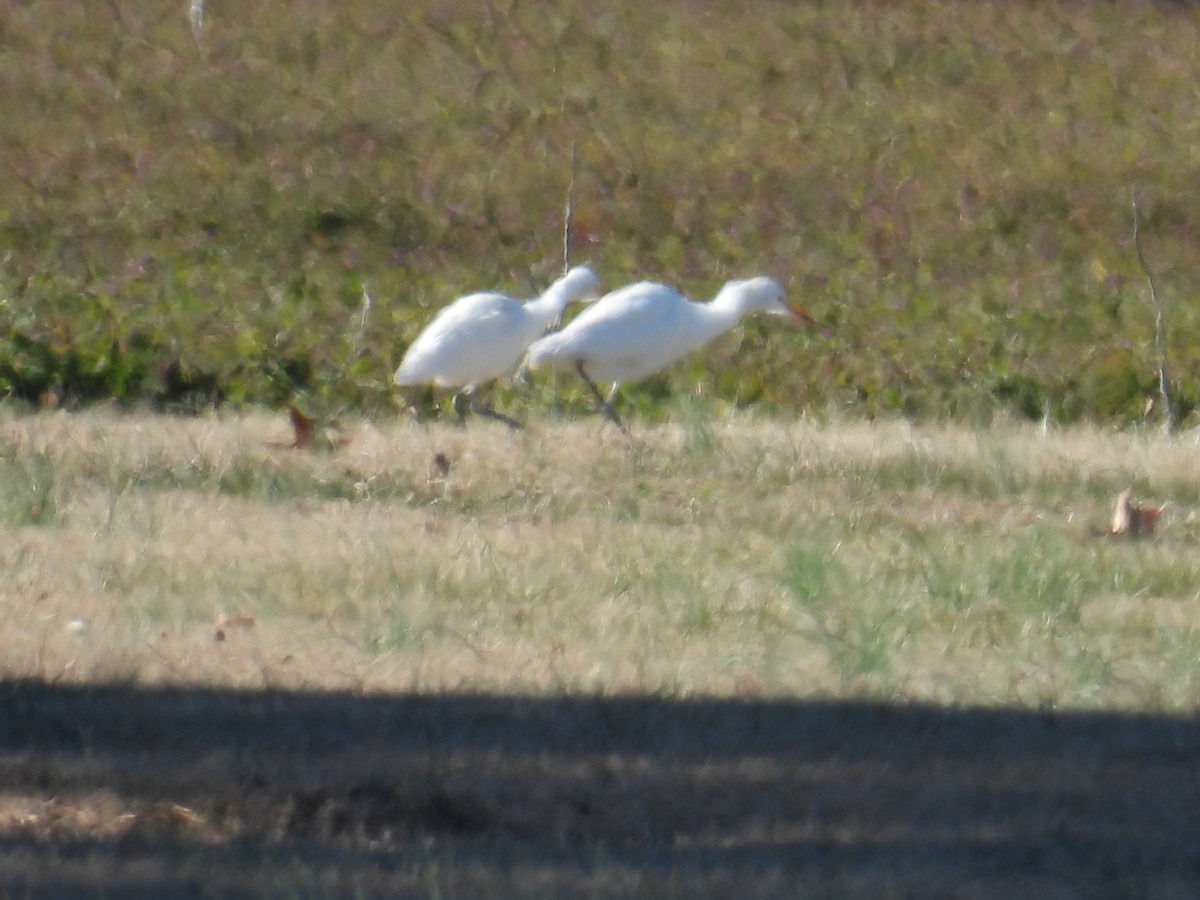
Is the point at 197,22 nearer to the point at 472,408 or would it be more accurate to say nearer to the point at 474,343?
the point at 472,408

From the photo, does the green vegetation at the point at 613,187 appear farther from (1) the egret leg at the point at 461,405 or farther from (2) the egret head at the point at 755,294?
(2) the egret head at the point at 755,294

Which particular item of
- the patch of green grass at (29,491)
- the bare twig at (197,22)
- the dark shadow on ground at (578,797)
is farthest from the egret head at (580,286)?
the bare twig at (197,22)

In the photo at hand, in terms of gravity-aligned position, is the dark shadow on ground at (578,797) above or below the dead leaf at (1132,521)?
above

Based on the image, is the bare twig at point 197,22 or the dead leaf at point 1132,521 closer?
the dead leaf at point 1132,521

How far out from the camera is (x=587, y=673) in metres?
5.09

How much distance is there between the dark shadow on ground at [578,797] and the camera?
366 cm

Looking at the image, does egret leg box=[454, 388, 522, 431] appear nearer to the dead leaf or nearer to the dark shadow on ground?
the dead leaf

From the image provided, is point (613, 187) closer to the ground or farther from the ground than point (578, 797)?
closer to the ground

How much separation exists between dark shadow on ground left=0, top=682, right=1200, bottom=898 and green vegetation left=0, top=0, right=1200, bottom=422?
657cm

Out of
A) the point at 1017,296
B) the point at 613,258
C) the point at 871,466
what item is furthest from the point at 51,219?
the point at 871,466

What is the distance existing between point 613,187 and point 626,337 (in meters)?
7.42

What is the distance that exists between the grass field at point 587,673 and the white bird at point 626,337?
2.74ft

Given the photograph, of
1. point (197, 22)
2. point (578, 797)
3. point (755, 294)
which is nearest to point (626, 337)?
point (755, 294)

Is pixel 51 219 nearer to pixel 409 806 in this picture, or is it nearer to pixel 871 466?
pixel 871 466
